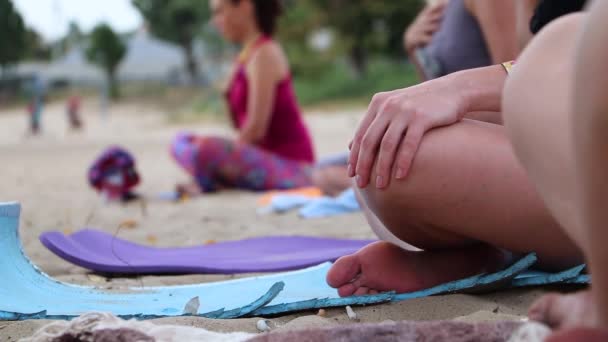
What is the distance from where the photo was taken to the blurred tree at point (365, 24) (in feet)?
60.3

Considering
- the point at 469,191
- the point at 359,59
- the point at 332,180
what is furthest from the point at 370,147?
the point at 359,59

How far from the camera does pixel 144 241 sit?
8.96 ft

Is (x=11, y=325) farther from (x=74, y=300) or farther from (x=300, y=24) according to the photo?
(x=300, y=24)

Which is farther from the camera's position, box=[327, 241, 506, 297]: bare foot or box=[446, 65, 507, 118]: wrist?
box=[327, 241, 506, 297]: bare foot

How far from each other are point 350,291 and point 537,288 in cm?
40

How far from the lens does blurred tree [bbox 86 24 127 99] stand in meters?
7.70

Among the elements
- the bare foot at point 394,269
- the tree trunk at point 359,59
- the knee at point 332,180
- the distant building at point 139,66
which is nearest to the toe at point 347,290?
the bare foot at point 394,269

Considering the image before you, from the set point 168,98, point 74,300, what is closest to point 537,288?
point 74,300

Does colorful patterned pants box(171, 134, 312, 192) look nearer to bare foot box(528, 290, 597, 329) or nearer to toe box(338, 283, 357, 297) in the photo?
toe box(338, 283, 357, 297)

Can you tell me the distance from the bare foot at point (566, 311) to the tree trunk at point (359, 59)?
18317mm

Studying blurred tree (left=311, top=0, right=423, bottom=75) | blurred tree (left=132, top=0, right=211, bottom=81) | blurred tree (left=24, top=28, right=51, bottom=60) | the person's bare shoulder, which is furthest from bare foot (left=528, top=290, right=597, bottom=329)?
blurred tree (left=311, top=0, right=423, bottom=75)

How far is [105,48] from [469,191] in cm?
802

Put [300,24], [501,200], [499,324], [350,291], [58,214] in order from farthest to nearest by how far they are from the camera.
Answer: [300,24]
[58,214]
[350,291]
[501,200]
[499,324]

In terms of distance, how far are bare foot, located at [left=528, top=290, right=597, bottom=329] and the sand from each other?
390 mm
